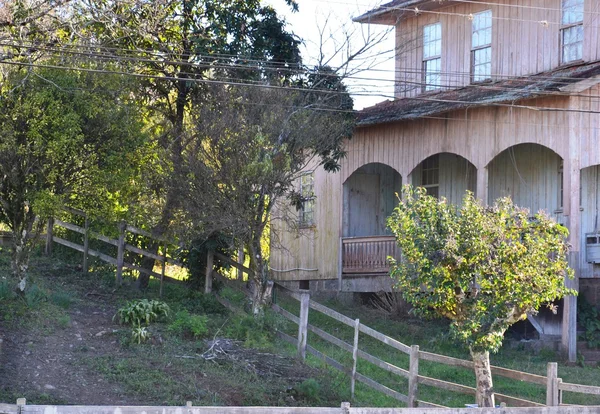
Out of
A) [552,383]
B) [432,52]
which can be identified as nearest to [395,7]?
[432,52]

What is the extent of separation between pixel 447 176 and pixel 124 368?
43.3 ft

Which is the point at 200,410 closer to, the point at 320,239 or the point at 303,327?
the point at 303,327

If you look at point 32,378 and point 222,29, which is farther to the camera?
point 222,29

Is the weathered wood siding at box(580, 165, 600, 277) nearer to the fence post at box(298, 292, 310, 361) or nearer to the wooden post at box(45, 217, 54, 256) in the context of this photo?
the fence post at box(298, 292, 310, 361)

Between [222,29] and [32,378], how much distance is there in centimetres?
1052

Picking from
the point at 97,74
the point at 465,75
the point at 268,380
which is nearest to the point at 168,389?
the point at 268,380

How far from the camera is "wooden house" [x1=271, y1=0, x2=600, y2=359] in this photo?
19.6 meters

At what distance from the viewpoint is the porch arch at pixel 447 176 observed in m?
24.0

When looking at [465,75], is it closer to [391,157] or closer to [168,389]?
[391,157]

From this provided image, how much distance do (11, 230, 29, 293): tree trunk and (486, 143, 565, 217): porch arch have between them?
1142cm

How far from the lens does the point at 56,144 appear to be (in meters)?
16.5

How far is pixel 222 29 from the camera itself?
2091 centimetres

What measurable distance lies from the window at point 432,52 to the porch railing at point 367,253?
4.72 meters

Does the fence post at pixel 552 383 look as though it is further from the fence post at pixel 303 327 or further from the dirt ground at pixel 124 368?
the fence post at pixel 303 327
